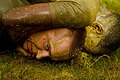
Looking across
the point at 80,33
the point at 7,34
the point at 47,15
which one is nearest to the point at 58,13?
the point at 47,15

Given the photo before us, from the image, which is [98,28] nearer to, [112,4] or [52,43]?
[52,43]

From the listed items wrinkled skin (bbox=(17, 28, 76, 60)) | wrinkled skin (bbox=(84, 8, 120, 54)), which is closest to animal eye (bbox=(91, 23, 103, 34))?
wrinkled skin (bbox=(84, 8, 120, 54))

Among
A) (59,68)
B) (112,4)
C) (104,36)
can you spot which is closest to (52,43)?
(59,68)

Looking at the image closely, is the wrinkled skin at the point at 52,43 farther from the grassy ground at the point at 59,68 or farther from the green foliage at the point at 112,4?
the green foliage at the point at 112,4

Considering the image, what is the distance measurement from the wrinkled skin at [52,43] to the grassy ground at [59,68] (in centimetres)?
12

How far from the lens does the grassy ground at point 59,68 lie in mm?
3287

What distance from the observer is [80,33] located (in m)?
3.38

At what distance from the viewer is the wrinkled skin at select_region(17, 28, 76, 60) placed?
3.31 m

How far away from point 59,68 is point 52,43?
11.3 inches

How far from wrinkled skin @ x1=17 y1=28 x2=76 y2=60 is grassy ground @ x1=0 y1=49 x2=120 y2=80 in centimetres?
12

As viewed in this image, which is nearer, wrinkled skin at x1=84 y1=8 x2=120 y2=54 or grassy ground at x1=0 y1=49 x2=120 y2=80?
grassy ground at x1=0 y1=49 x2=120 y2=80

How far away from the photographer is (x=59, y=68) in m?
3.44

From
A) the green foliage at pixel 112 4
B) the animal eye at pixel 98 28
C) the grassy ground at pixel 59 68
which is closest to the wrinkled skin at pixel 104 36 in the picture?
the animal eye at pixel 98 28

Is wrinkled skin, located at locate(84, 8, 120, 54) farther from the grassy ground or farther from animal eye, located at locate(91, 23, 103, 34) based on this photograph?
the grassy ground
